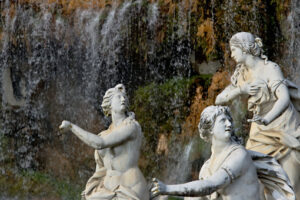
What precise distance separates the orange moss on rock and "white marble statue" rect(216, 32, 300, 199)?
609 cm

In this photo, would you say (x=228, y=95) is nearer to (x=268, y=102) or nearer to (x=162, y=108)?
(x=268, y=102)

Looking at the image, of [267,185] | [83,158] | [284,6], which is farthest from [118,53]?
[267,185]

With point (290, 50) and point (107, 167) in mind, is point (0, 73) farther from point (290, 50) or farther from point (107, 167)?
point (107, 167)

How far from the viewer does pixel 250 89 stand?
360 inches

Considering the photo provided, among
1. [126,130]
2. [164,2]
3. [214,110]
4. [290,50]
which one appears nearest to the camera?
[214,110]

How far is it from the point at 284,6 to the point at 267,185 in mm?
8493

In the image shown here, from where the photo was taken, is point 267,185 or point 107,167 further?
point 107,167

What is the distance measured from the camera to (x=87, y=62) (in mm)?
16594

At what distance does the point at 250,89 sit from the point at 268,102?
24 centimetres

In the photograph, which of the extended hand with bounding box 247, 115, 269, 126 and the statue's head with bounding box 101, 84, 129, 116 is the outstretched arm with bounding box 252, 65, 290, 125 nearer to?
the extended hand with bounding box 247, 115, 269, 126

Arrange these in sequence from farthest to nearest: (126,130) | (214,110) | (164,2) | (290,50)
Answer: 1. (164,2)
2. (290,50)
3. (126,130)
4. (214,110)

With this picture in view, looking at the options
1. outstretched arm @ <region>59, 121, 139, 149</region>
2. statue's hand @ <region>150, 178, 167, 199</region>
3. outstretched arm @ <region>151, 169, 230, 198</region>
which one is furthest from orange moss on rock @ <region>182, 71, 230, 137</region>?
statue's hand @ <region>150, 178, 167, 199</region>

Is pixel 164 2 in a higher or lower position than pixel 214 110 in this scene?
higher

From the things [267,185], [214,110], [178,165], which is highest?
[214,110]
